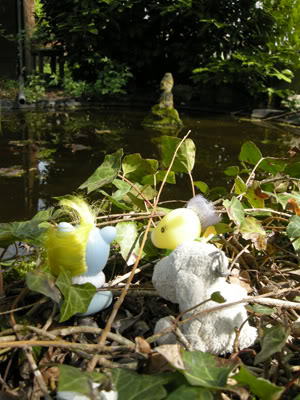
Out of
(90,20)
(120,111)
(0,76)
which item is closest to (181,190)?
(120,111)

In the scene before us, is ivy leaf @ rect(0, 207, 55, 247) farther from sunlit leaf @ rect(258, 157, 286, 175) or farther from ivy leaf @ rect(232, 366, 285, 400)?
sunlit leaf @ rect(258, 157, 286, 175)

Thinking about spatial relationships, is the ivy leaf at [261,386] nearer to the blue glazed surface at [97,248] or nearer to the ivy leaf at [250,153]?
the blue glazed surface at [97,248]

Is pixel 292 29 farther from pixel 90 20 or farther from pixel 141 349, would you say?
pixel 141 349

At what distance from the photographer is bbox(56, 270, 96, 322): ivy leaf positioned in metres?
0.54

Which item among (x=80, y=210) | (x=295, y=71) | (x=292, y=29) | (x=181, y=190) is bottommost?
(x=181, y=190)

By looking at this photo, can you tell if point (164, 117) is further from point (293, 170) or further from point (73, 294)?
point (73, 294)

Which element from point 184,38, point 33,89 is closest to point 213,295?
point 33,89

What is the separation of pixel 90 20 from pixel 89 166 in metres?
5.69

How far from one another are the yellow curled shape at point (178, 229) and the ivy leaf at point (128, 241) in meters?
0.08

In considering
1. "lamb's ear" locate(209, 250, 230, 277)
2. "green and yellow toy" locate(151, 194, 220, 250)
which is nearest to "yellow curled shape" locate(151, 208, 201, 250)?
"green and yellow toy" locate(151, 194, 220, 250)

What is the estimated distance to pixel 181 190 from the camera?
2.41m

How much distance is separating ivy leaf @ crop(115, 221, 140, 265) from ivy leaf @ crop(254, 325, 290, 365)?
289 millimetres

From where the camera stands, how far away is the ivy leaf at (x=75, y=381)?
1.18ft

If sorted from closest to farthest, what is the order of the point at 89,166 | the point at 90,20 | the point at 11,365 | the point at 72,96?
the point at 11,365, the point at 89,166, the point at 72,96, the point at 90,20
